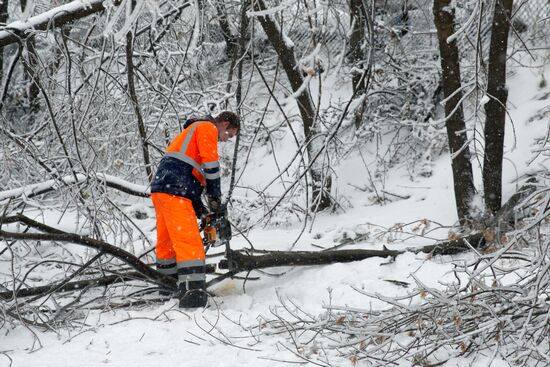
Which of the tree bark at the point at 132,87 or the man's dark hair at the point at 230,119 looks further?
the man's dark hair at the point at 230,119

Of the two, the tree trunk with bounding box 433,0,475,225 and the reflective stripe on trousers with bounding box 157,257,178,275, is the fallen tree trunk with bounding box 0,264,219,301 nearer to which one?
the reflective stripe on trousers with bounding box 157,257,178,275

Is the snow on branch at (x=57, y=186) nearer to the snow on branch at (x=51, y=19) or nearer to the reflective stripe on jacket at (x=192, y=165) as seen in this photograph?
the reflective stripe on jacket at (x=192, y=165)

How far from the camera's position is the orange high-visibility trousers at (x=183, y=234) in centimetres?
477

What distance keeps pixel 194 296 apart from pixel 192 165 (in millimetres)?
1082

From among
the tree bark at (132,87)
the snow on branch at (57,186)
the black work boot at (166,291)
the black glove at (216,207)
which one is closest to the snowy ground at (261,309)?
the black work boot at (166,291)

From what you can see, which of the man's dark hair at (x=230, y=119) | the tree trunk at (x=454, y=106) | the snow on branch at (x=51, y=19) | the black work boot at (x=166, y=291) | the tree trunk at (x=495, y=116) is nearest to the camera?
the snow on branch at (x=51, y=19)

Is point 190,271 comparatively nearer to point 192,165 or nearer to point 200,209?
point 200,209

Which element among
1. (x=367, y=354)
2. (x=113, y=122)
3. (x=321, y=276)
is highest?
(x=113, y=122)

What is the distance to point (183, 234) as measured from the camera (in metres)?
4.83

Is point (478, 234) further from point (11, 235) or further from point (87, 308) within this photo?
point (11, 235)

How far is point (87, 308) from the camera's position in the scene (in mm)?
4668

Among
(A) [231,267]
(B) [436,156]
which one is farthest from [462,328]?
(B) [436,156]

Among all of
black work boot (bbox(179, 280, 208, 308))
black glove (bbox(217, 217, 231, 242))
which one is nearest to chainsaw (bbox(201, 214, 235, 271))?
black glove (bbox(217, 217, 231, 242))

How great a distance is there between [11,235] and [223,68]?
704 centimetres
